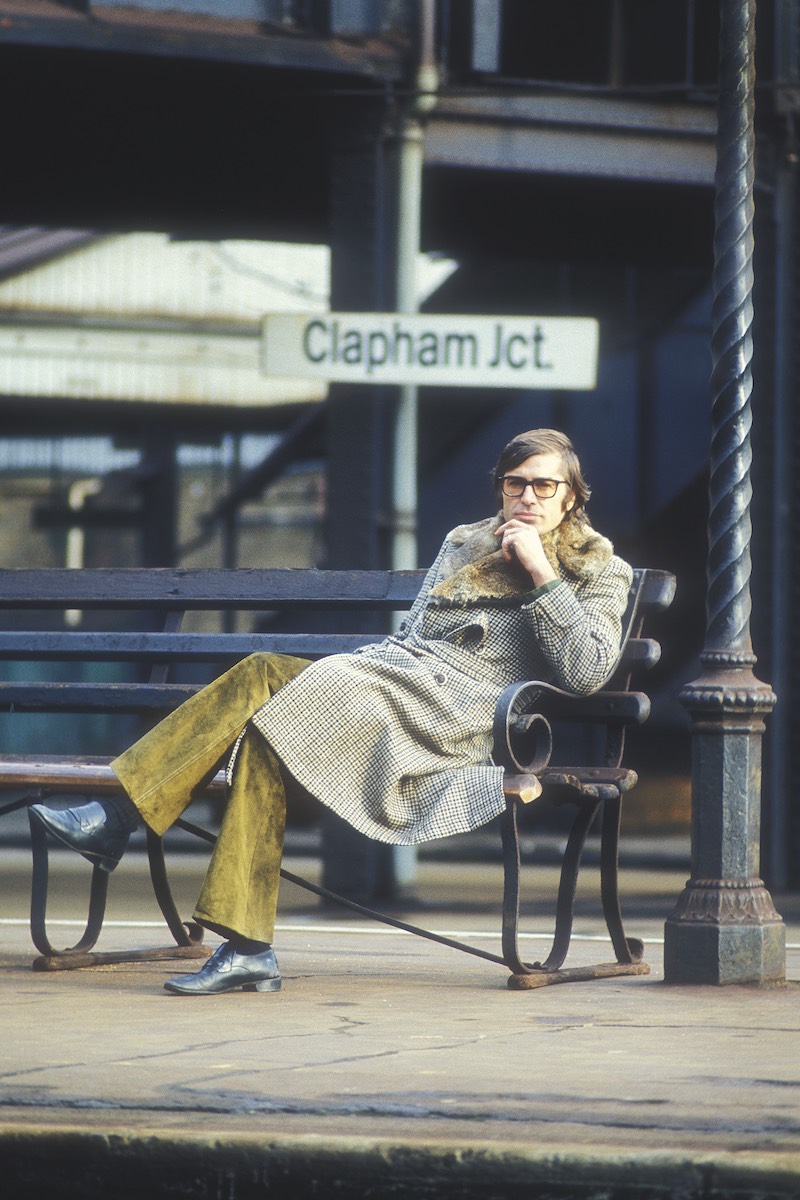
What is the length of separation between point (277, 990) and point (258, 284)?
1341 cm

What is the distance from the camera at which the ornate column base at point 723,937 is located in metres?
5.20

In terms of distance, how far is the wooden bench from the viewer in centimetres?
511

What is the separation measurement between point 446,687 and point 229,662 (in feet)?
3.49

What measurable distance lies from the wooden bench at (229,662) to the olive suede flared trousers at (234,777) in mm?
164

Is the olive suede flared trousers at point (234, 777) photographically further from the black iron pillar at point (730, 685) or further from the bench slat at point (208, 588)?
the black iron pillar at point (730, 685)

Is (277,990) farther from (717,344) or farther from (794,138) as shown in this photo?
(794,138)

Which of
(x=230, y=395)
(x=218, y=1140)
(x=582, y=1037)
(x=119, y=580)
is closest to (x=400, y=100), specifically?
(x=119, y=580)

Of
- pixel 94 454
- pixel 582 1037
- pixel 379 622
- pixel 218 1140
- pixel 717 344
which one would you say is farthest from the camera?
pixel 94 454

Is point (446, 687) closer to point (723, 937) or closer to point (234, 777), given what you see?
Result: point (234, 777)

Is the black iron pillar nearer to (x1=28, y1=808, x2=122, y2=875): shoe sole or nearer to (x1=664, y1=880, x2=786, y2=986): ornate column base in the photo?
(x1=664, y1=880, x2=786, y2=986): ornate column base

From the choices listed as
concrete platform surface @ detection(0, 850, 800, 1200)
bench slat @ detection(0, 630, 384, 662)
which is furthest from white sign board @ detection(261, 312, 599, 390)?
concrete platform surface @ detection(0, 850, 800, 1200)

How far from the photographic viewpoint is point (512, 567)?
5.34 meters

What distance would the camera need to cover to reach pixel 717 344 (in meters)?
5.46

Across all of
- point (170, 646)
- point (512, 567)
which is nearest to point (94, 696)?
point (170, 646)
